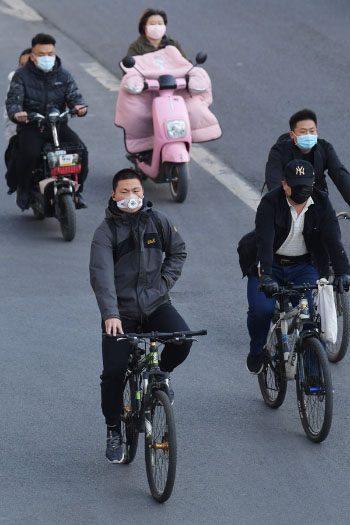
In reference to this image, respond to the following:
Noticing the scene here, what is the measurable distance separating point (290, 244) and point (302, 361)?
851 millimetres

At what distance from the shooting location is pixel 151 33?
47.2 feet

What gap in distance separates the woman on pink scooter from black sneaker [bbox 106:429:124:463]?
7.55 metres

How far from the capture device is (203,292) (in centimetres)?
1138

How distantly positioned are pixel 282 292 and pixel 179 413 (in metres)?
1.33

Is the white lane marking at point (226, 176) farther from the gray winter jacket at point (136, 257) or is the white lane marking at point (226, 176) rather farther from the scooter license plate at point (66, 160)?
the gray winter jacket at point (136, 257)

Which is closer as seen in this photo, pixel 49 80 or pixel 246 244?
pixel 246 244

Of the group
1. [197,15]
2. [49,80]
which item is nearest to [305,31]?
[197,15]

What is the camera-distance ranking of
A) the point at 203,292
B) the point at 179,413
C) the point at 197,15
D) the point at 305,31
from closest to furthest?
the point at 179,413
the point at 203,292
the point at 305,31
the point at 197,15

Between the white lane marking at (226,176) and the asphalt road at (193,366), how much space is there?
13 centimetres

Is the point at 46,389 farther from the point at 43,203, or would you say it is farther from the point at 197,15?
the point at 197,15

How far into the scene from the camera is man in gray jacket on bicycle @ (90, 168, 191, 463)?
24.5 ft

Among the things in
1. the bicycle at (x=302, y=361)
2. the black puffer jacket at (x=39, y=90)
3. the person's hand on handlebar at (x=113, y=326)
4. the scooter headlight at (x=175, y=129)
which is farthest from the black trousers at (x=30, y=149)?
the person's hand on handlebar at (x=113, y=326)

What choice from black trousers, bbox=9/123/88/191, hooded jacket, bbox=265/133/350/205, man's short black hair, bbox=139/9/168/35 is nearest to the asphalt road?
black trousers, bbox=9/123/88/191

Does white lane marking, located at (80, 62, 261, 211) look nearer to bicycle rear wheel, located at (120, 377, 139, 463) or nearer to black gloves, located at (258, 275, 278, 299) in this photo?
black gloves, located at (258, 275, 278, 299)
